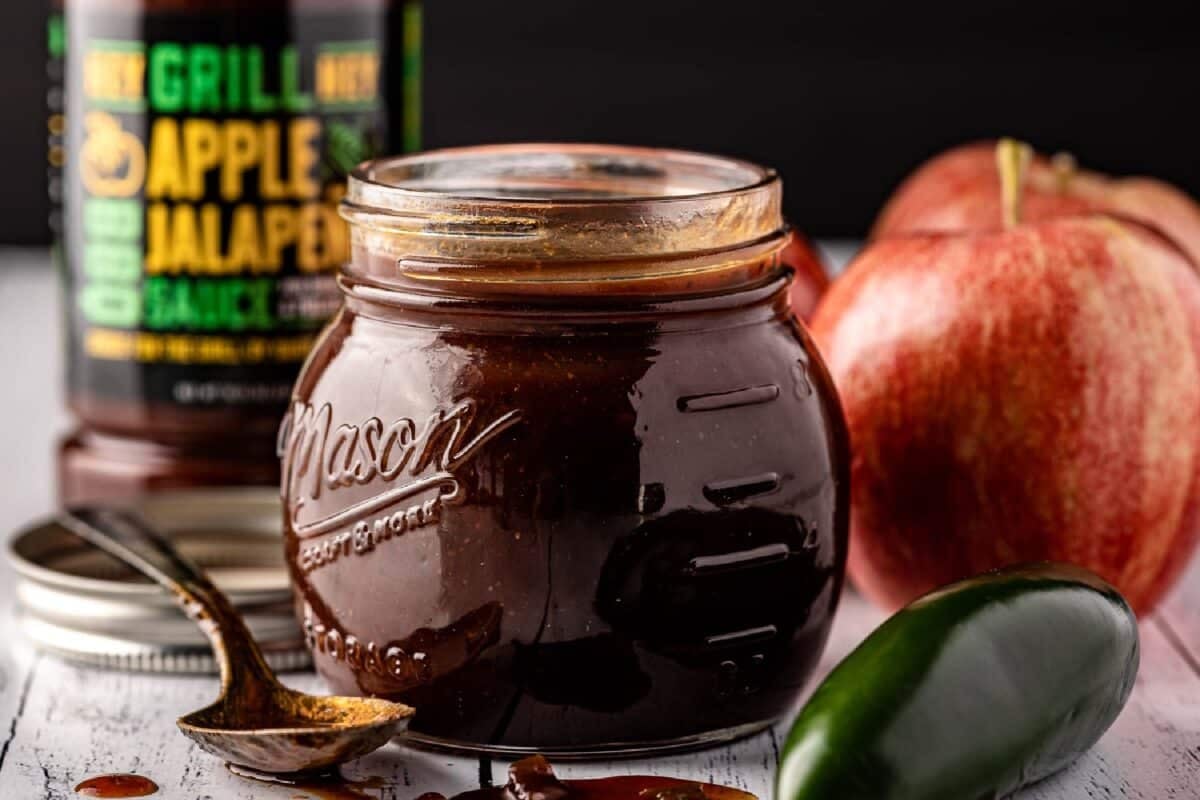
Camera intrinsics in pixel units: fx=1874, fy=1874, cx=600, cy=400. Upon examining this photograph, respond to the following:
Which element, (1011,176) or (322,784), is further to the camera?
(1011,176)

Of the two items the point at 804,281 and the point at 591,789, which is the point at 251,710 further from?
the point at 804,281

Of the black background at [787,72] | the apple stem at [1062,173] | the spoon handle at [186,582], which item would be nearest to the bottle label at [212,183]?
the spoon handle at [186,582]

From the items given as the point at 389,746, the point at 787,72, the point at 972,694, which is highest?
the point at 787,72

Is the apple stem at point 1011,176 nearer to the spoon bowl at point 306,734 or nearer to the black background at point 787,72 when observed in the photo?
the spoon bowl at point 306,734

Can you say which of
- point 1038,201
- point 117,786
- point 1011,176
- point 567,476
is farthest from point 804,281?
point 117,786

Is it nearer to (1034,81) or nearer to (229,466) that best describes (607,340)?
(229,466)

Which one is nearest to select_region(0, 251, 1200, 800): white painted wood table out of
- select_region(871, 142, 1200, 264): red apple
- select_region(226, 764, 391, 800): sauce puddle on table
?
select_region(226, 764, 391, 800): sauce puddle on table

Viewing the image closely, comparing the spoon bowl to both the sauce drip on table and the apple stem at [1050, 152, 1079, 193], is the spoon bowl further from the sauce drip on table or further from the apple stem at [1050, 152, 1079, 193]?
the apple stem at [1050, 152, 1079, 193]
